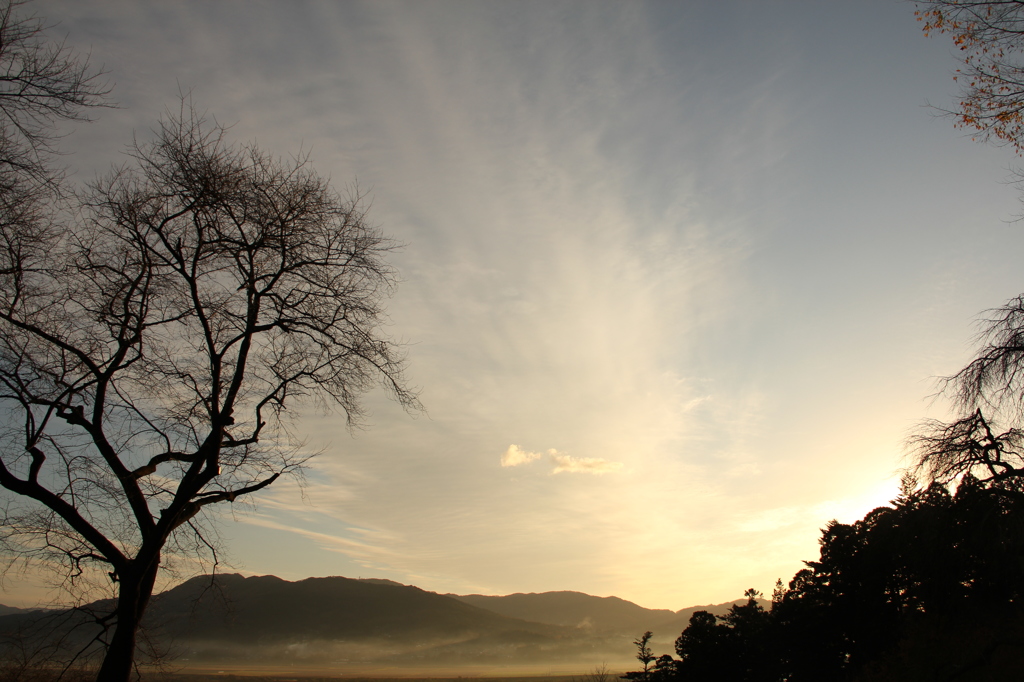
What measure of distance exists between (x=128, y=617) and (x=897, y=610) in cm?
3873

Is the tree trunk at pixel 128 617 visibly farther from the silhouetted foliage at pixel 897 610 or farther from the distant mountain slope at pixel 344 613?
the distant mountain slope at pixel 344 613

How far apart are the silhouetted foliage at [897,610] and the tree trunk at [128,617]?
19.7 meters

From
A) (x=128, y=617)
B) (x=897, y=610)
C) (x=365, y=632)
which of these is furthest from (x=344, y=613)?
(x=128, y=617)

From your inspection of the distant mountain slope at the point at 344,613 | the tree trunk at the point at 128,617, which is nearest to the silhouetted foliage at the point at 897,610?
the tree trunk at the point at 128,617

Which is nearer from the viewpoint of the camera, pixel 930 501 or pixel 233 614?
pixel 233 614

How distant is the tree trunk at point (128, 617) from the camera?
7.99 meters

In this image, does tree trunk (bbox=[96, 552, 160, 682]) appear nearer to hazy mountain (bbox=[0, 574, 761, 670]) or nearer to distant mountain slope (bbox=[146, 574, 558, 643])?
hazy mountain (bbox=[0, 574, 761, 670])

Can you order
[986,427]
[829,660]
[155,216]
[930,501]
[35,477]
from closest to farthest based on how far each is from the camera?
[35,477], [155,216], [986,427], [930,501], [829,660]

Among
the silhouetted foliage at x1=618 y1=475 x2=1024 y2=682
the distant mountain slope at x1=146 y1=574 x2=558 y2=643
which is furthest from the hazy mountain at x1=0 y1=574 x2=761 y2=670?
the silhouetted foliage at x1=618 y1=475 x2=1024 y2=682

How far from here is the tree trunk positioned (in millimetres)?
7992

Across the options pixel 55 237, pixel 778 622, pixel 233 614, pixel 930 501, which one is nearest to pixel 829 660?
pixel 778 622

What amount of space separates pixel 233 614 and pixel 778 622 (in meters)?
37.2

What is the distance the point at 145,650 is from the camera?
894cm

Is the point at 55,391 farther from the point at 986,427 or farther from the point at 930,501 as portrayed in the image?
the point at 930,501
